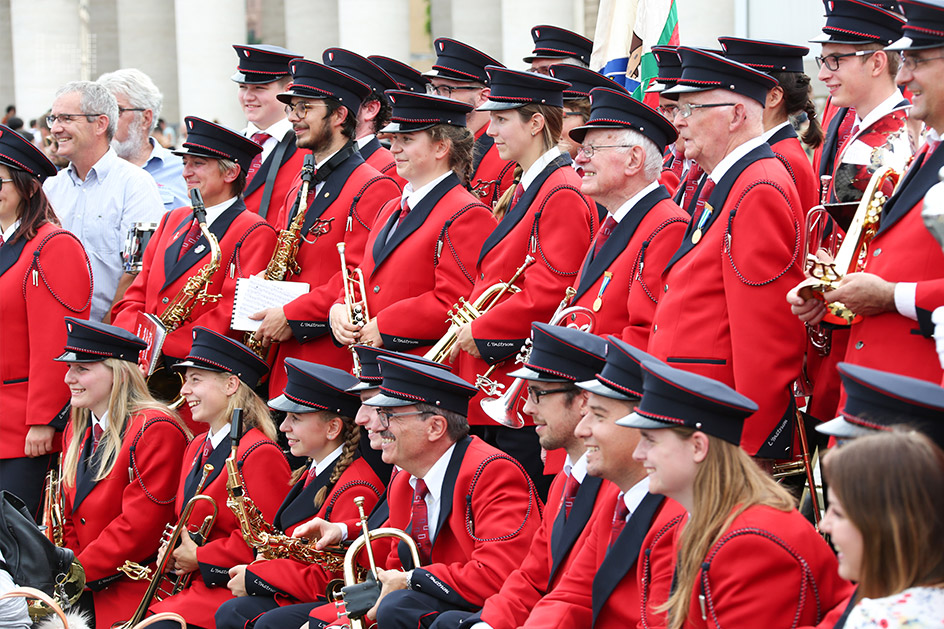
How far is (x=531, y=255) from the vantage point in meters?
6.43

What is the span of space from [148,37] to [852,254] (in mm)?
31023

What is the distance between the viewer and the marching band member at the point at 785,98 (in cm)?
589

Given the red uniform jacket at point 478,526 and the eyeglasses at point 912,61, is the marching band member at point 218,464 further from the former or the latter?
the eyeglasses at point 912,61

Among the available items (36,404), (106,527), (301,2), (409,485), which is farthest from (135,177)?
(301,2)

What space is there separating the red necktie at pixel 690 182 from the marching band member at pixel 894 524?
138 inches

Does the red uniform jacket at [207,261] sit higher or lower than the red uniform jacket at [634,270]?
lower

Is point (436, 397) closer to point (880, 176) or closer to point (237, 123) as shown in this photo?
point (880, 176)

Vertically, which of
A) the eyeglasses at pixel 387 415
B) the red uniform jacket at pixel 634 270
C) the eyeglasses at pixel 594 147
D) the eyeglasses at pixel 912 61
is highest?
the eyeglasses at pixel 912 61

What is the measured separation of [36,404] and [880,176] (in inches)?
200

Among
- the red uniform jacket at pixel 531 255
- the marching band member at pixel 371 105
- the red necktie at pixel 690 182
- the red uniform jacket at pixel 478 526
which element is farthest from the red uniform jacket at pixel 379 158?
the red uniform jacket at pixel 478 526

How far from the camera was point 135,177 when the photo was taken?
9.05 meters

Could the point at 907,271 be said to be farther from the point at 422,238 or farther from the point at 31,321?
the point at 31,321

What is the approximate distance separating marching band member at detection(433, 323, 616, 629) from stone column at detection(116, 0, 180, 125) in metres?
29.7

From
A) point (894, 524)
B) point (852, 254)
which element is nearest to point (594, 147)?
point (852, 254)
